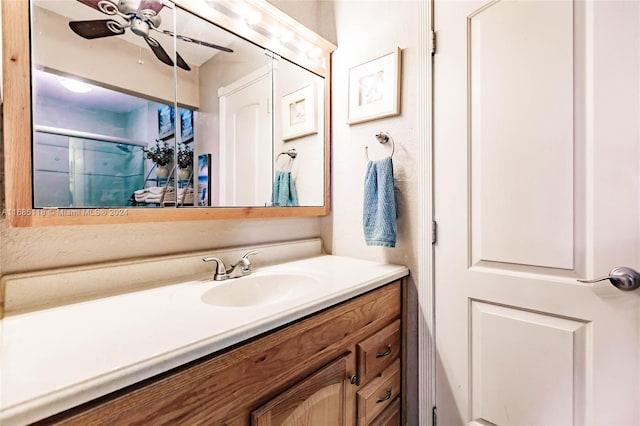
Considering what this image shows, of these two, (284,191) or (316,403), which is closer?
(316,403)

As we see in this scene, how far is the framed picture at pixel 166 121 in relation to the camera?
95 centimetres

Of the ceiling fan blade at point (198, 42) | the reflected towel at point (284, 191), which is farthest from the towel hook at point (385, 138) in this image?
the ceiling fan blade at point (198, 42)

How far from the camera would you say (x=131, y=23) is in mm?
899

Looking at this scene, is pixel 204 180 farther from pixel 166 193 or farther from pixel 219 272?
pixel 219 272

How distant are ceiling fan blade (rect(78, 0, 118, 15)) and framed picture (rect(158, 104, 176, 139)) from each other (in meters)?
0.28

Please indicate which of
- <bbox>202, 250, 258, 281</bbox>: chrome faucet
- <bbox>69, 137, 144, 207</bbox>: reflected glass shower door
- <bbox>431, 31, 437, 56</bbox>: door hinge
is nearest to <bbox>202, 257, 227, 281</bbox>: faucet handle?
<bbox>202, 250, 258, 281</bbox>: chrome faucet

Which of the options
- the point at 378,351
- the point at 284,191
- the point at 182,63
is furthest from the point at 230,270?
the point at 182,63

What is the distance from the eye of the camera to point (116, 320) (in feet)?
2.16

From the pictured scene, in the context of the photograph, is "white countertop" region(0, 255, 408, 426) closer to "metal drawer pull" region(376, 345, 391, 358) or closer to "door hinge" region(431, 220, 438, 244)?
"metal drawer pull" region(376, 345, 391, 358)

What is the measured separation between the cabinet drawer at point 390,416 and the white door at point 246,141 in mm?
970

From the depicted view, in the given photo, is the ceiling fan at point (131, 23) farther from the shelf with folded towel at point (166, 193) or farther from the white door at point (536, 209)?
the white door at point (536, 209)

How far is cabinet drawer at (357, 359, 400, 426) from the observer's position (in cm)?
96

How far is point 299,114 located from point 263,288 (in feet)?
2.84

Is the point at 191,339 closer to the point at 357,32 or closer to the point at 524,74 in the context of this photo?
the point at 524,74
